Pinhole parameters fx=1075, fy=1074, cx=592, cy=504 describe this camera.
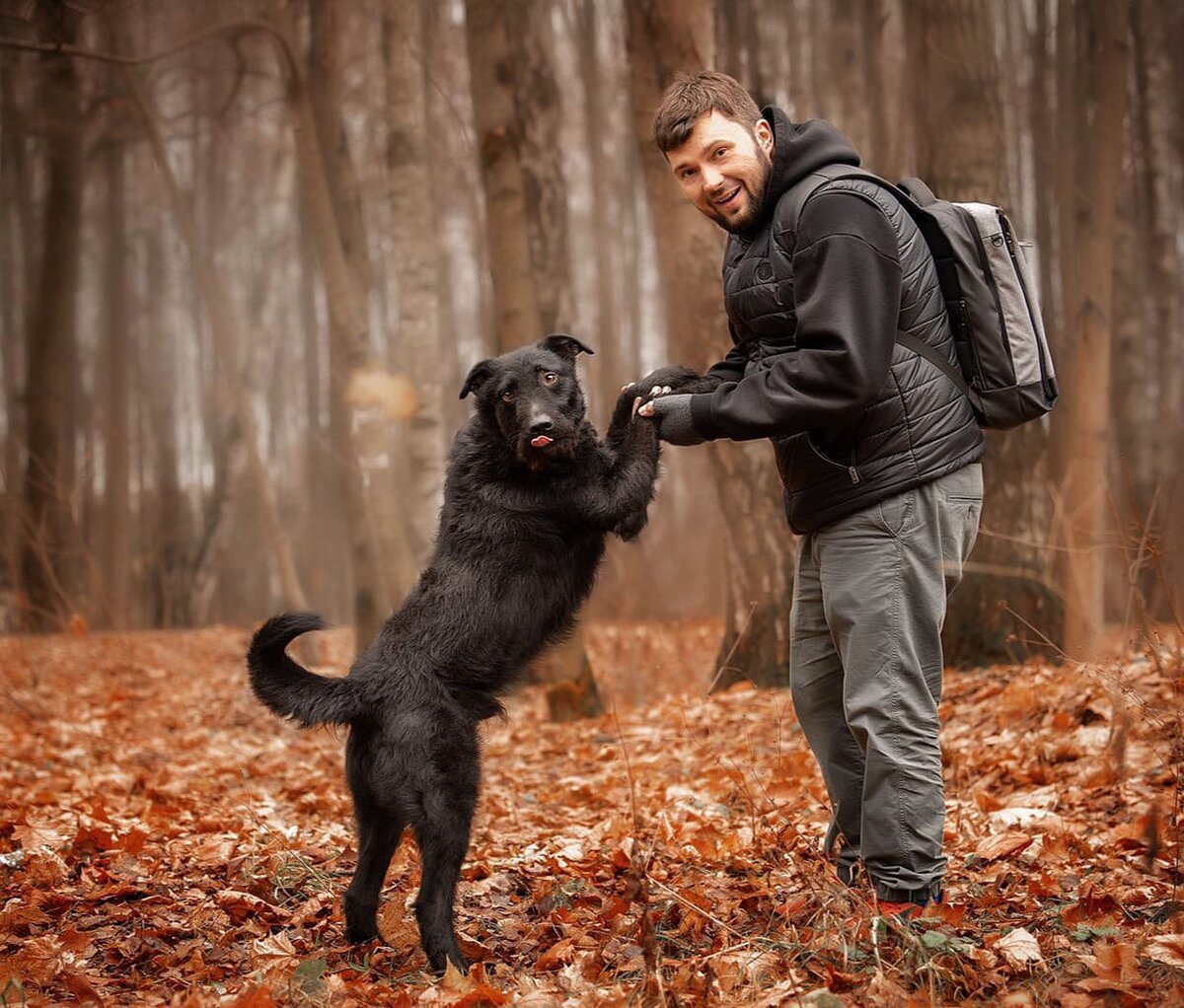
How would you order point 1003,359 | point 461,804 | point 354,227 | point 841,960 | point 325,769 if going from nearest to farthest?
point 841,960
point 1003,359
point 461,804
point 325,769
point 354,227

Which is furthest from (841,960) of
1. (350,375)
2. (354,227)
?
(354,227)

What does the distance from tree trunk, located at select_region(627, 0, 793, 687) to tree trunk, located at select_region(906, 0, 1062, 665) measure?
1265 mm

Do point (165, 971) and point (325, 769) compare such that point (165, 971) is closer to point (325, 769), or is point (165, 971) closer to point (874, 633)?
point (874, 633)

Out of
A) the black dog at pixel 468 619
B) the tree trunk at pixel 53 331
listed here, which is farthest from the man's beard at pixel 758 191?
the tree trunk at pixel 53 331

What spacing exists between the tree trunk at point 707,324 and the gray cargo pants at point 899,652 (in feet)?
12.4

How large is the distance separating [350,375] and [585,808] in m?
5.94

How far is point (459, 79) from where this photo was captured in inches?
712

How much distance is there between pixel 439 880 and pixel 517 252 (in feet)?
19.3

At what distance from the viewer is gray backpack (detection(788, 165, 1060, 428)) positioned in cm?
346

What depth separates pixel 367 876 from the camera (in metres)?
3.95

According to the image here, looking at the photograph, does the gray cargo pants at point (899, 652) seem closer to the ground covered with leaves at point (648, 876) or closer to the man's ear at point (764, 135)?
the ground covered with leaves at point (648, 876)

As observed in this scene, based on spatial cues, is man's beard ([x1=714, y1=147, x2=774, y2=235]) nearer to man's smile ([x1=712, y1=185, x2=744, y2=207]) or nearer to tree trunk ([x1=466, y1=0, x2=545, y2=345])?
man's smile ([x1=712, y1=185, x2=744, y2=207])

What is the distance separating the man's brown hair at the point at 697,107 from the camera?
3.54 meters

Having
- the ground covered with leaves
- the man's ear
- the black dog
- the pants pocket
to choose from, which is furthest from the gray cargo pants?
the man's ear
